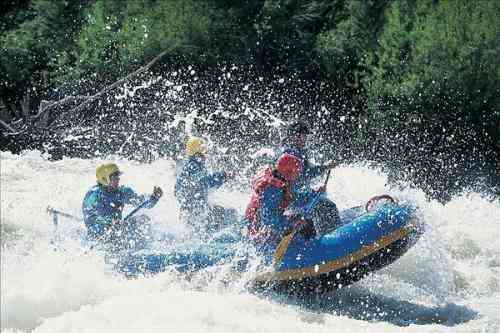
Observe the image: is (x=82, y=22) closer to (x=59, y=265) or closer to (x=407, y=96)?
(x=407, y=96)

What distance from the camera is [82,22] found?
751 inches

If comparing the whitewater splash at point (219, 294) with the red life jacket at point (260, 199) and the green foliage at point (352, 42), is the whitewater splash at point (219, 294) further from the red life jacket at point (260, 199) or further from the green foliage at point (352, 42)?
the green foliage at point (352, 42)

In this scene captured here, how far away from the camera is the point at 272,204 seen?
24.8ft

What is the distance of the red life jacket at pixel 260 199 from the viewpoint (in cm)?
754

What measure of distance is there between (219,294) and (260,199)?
944 millimetres

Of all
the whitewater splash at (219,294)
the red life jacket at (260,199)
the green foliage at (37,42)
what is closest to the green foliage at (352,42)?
the green foliage at (37,42)

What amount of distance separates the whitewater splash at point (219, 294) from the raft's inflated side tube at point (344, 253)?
7.6 inches

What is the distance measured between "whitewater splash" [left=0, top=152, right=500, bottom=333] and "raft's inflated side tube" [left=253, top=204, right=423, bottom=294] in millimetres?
193

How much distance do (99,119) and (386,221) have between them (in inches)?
375

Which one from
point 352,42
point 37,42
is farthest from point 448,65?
point 37,42

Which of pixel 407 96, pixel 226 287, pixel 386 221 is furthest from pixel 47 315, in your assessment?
pixel 407 96

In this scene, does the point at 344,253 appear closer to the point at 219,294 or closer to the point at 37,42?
the point at 219,294

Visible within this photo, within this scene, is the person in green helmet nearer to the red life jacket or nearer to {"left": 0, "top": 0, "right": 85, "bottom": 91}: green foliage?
the red life jacket

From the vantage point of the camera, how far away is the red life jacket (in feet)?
24.7
